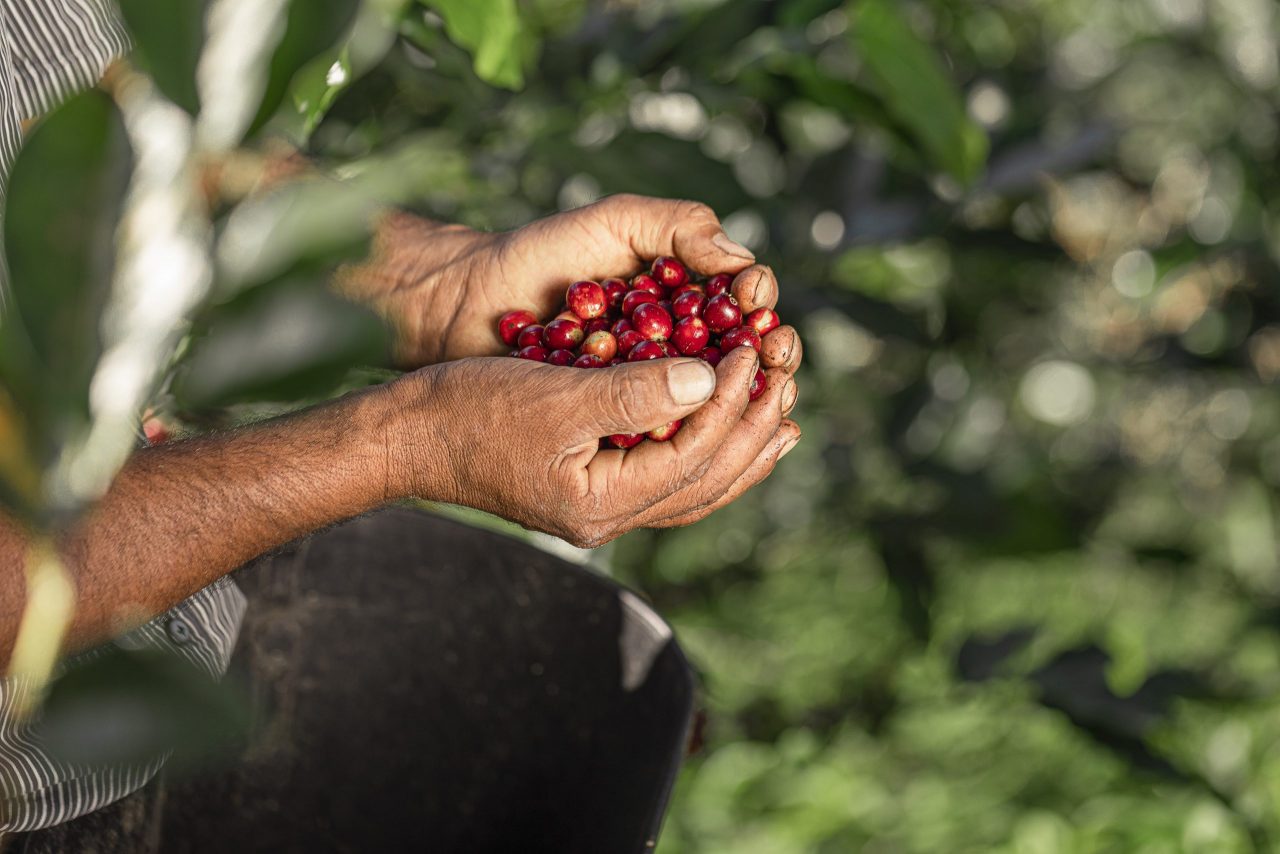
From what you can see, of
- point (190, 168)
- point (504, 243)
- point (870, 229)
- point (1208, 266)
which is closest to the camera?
point (190, 168)

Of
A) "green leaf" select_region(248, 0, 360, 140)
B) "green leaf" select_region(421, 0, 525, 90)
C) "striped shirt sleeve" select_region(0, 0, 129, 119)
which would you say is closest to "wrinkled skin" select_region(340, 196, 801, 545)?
"green leaf" select_region(421, 0, 525, 90)

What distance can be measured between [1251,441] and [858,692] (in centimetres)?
77

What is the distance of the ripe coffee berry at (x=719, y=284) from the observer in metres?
0.74

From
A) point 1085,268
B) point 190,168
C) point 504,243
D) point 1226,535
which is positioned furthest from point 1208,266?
point 190,168

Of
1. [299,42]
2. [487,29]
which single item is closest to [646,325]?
[487,29]

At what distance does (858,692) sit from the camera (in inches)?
62.0

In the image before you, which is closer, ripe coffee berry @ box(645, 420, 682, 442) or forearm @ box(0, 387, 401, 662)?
forearm @ box(0, 387, 401, 662)

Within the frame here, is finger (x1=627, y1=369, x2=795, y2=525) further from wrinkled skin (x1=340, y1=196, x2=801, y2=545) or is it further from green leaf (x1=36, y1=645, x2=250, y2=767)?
green leaf (x1=36, y1=645, x2=250, y2=767)

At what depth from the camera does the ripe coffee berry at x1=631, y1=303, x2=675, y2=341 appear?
0.69 meters

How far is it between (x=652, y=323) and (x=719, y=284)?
79mm

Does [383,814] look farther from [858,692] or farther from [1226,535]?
[1226,535]

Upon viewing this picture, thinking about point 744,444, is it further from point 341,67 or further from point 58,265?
point 58,265

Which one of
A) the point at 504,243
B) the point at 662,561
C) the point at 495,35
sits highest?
the point at 495,35

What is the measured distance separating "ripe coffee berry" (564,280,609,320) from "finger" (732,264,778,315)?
0.31 ft
